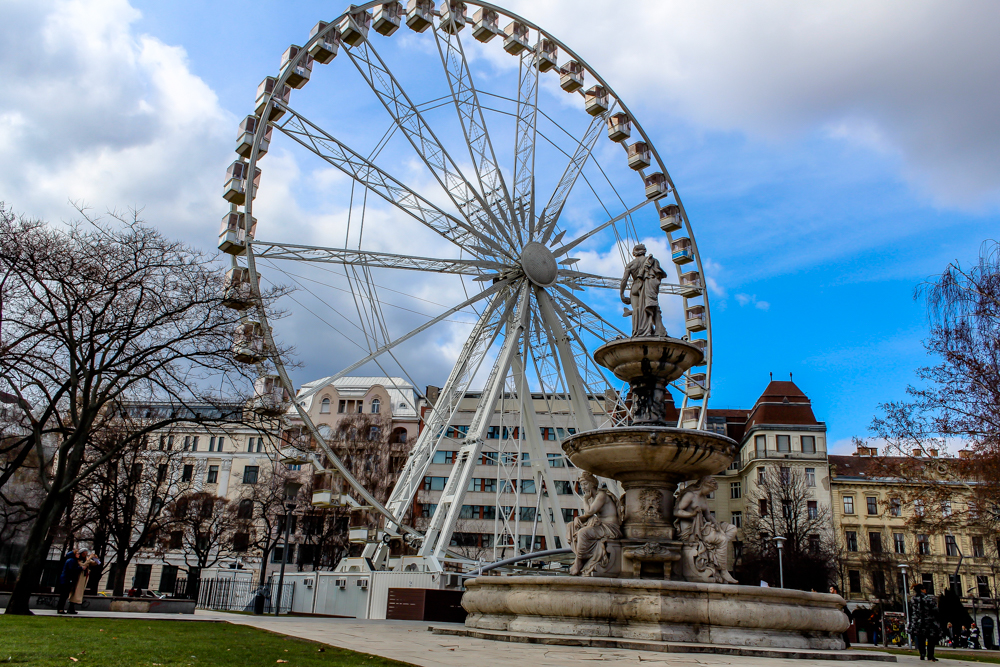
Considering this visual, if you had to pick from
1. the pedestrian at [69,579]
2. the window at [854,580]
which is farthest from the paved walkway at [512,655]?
the window at [854,580]

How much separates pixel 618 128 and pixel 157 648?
89.6 feet

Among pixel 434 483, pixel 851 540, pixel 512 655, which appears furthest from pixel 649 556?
pixel 851 540

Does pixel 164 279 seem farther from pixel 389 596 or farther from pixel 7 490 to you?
pixel 7 490

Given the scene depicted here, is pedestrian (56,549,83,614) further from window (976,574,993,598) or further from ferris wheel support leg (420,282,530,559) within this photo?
window (976,574,993,598)

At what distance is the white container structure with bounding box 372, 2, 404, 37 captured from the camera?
26484 mm

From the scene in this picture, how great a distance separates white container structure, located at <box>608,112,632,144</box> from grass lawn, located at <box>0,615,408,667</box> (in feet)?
81.2

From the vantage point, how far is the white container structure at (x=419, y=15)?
27125 millimetres

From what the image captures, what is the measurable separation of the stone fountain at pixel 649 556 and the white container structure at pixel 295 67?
13613 mm

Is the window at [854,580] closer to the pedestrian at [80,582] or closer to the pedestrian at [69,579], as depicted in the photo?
the pedestrian at [80,582]

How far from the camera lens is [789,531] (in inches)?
1871

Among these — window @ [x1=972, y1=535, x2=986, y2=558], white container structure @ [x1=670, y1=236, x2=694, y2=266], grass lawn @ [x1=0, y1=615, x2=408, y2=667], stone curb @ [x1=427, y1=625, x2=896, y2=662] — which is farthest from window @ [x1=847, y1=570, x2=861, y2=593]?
grass lawn @ [x1=0, y1=615, x2=408, y2=667]

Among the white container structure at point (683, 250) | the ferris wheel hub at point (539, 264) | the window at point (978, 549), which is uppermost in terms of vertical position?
the white container structure at point (683, 250)

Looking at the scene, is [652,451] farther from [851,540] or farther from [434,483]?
[851,540]

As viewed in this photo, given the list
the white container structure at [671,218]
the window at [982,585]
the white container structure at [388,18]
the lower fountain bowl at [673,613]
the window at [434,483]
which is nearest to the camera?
the lower fountain bowl at [673,613]
